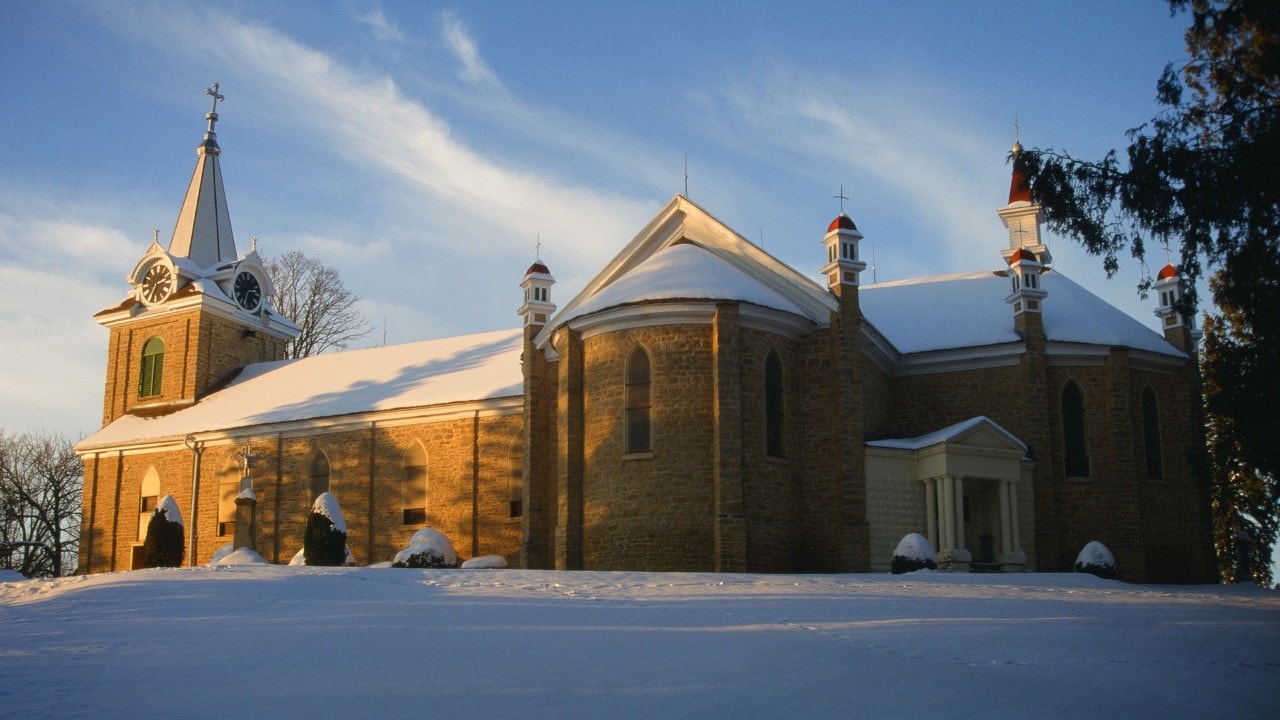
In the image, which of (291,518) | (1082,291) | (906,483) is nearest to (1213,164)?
(906,483)

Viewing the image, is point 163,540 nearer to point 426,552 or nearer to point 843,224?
point 426,552

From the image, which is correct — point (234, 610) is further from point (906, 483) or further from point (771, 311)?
point (906, 483)

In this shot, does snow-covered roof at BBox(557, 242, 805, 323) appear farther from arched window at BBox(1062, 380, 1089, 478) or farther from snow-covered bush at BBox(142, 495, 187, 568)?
snow-covered bush at BBox(142, 495, 187, 568)

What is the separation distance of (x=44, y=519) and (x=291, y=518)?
77.7 ft

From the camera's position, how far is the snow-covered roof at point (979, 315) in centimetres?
3297

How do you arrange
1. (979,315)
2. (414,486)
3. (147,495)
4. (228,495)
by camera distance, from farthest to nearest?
(147,495) < (228,495) < (414,486) < (979,315)

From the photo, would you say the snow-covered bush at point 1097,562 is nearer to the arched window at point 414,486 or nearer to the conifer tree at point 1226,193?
the conifer tree at point 1226,193

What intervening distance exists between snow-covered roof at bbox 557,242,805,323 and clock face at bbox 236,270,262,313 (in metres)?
22.4

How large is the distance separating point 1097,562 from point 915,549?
477cm

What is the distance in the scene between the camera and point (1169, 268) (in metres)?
34.9

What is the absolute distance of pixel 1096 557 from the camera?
28.2 metres

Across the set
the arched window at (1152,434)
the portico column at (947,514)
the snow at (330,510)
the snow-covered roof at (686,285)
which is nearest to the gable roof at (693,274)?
the snow-covered roof at (686,285)

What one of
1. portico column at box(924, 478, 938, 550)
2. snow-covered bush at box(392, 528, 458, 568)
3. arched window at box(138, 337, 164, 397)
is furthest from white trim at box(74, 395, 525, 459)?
portico column at box(924, 478, 938, 550)

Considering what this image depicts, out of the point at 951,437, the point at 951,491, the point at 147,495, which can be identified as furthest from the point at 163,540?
the point at 951,437
